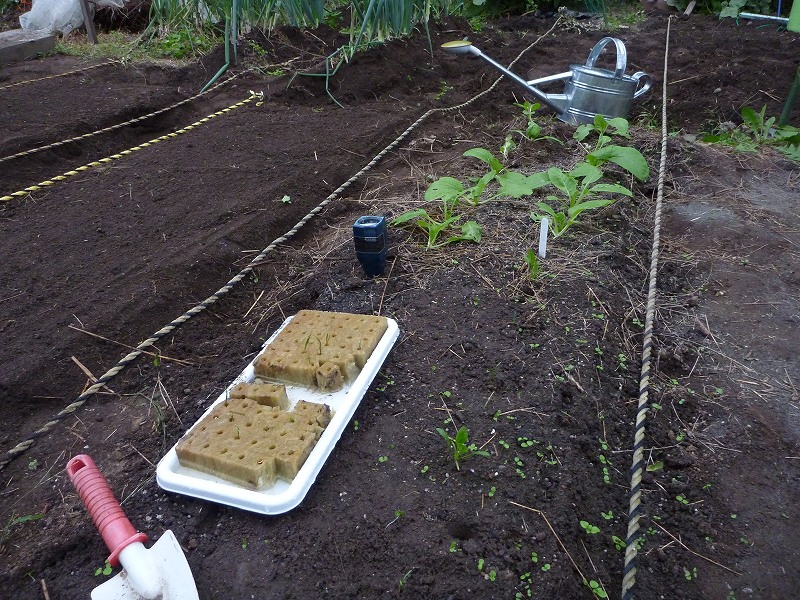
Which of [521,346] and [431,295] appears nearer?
[521,346]

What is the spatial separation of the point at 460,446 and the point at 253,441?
48 cm

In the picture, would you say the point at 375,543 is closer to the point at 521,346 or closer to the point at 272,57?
the point at 521,346

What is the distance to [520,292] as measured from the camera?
6.08 feet

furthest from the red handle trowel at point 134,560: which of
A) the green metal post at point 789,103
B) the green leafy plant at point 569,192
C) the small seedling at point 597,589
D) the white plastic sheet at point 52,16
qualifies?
the white plastic sheet at point 52,16

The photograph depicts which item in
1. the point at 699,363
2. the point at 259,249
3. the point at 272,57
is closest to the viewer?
the point at 699,363

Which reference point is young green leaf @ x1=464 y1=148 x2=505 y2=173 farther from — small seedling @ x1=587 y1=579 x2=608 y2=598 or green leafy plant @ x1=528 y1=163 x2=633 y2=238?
small seedling @ x1=587 y1=579 x2=608 y2=598

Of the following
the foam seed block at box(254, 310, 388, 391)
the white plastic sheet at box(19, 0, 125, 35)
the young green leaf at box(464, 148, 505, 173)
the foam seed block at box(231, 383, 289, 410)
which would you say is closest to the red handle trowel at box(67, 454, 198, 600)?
the foam seed block at box(231, 383, 289, 410)

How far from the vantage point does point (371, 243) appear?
186 centimetres

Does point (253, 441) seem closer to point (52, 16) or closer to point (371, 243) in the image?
point (371, 243)

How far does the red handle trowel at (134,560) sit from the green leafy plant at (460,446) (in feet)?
2.02

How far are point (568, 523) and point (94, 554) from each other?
40.8 inches

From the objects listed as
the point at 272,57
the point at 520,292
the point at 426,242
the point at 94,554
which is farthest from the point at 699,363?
the point at 272,57

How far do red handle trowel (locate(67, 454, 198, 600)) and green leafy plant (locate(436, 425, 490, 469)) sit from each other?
24.2 inches

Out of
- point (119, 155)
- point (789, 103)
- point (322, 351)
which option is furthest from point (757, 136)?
point (119, 155)
